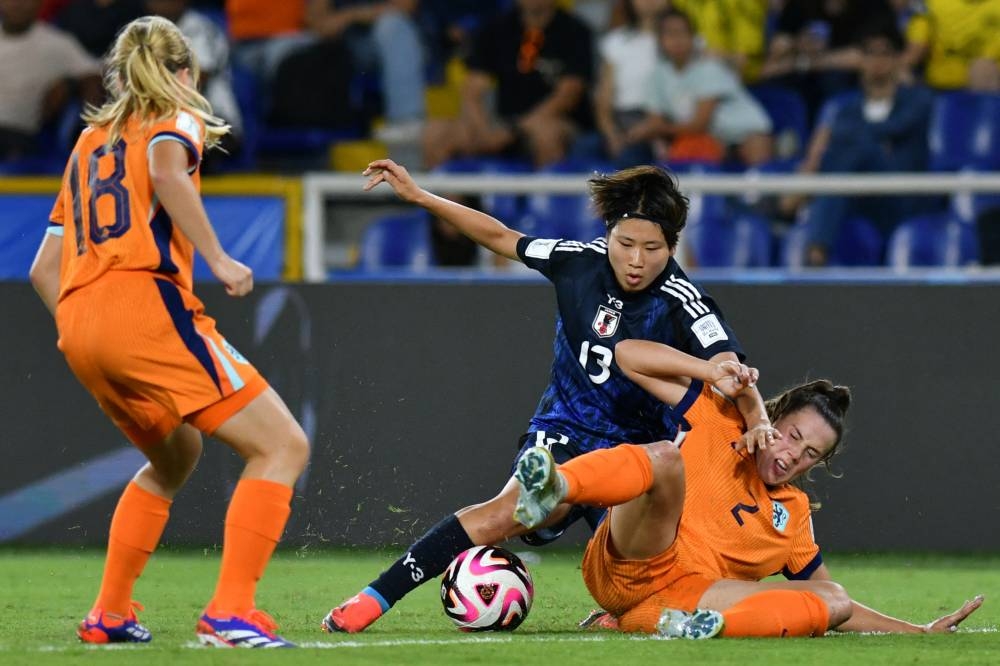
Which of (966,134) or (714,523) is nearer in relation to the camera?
(714,523)

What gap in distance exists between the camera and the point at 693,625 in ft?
Answer: 16.1

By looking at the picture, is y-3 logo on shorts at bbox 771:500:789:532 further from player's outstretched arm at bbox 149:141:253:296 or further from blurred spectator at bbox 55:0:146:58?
blurred spectator at bbox 55:0:146:58

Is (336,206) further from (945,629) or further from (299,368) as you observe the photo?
(945,629)

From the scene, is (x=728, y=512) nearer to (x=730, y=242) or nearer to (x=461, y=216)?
(x=461, y=216)

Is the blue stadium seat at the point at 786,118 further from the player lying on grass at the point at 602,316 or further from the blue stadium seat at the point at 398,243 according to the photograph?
the player lying on grass at the point at 602,316

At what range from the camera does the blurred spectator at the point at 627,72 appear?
1086 centimetres

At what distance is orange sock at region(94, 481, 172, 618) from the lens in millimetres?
4734

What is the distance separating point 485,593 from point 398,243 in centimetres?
479

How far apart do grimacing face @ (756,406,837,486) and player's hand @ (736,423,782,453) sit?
113 mm

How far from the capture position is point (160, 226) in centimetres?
450

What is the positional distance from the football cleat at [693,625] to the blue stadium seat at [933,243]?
4976 millimetres

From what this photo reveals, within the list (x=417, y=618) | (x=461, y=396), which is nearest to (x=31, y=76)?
(x=461, y=396)

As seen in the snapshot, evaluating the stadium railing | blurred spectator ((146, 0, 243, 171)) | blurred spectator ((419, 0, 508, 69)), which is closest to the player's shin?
the stadium railing

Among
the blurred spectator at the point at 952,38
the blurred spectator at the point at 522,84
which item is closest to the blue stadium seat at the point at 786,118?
the blurred spectator at the point at 952,38
